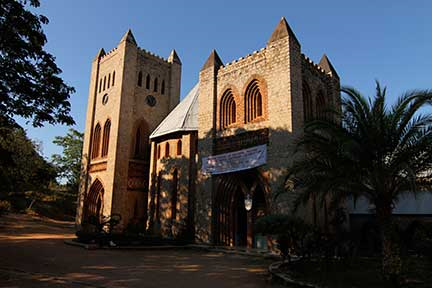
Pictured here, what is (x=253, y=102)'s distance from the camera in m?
17.6

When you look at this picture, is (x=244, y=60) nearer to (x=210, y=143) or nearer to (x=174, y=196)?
(x=210, y=143)

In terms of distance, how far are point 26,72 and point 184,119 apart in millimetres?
11554

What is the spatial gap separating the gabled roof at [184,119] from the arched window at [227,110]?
2.54m

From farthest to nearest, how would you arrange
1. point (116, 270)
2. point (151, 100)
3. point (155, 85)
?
1. point (155, 85)
2. point (151, 100)
3. point (116, 270)

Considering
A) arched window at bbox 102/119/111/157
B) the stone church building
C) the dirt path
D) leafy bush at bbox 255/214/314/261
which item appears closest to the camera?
the dirt path

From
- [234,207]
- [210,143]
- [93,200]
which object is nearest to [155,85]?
[93,200]

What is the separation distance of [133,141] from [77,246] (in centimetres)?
1174

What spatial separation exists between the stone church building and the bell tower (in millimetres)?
85

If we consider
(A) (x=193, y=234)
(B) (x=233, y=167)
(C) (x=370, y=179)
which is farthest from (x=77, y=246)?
(C) (x=370, y=179)

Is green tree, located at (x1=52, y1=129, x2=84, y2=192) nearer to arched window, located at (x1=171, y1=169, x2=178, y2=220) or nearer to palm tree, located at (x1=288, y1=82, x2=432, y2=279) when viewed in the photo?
arched window, located at (x1=171, y1=169, x2=178, y2=220)

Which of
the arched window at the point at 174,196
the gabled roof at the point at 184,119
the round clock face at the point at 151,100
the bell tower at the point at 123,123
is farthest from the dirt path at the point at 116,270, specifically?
the round clock face at the point at 151,100

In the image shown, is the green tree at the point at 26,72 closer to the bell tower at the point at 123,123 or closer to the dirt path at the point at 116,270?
the dirt path at the point at 116,270

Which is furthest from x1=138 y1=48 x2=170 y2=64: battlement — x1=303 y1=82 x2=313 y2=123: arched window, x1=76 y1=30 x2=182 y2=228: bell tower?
x1=303 y1=82 x2=313 y2=123: arched window

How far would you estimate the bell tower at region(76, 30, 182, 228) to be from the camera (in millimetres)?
24234
